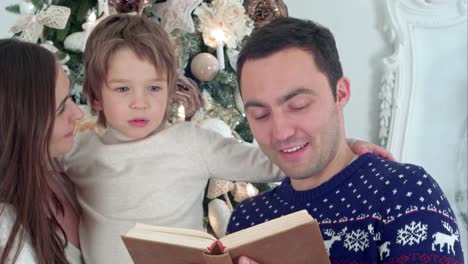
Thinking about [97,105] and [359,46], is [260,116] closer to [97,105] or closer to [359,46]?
[97,105]

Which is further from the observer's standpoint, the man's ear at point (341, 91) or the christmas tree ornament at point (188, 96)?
the christmas tree ornament at point (188, 96)

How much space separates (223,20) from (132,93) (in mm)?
642

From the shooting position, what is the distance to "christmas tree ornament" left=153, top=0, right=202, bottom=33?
1868 millimetres

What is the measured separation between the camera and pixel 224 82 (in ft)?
6.61

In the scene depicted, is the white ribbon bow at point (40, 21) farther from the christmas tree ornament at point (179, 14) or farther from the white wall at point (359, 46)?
the white wall at point (359, 46)

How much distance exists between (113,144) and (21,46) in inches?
13.0

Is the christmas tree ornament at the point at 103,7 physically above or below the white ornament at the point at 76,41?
above

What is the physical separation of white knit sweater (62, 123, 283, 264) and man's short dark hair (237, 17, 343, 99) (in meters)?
0.38

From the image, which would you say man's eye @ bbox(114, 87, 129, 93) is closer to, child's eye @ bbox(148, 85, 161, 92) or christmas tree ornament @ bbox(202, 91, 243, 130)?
child's eye @ bbox(148, 85, 161, 92)

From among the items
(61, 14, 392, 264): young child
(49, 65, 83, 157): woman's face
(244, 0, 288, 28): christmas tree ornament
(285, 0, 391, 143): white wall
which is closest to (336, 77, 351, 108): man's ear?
(61, 14, 392, 264): young child

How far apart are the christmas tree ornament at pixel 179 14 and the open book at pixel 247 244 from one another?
1082 millimetres

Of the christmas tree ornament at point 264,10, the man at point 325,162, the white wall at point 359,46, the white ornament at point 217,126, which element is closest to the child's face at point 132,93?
the man at point 325,162

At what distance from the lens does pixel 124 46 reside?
141 cm

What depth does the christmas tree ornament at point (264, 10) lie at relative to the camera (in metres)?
2.13
